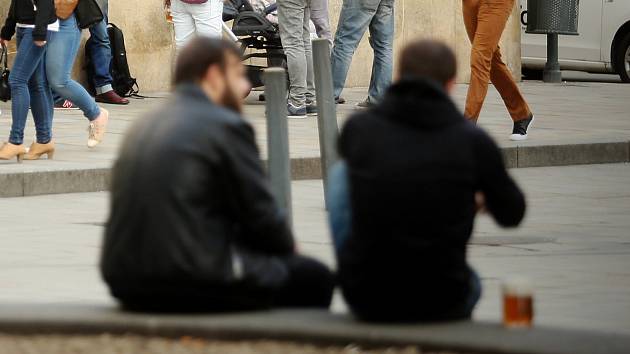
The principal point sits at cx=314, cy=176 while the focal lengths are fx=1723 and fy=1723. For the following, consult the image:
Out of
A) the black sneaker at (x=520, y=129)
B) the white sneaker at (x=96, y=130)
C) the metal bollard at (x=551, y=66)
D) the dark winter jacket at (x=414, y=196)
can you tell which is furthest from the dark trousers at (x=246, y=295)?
the metal bollard at (x=551, y=66)

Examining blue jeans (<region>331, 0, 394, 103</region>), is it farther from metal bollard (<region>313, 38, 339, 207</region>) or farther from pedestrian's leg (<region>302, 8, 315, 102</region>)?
metal bollard (<region>313, 38, 339, 207</region>)

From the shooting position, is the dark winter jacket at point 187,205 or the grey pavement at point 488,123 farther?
the grey pavement at point 488,123

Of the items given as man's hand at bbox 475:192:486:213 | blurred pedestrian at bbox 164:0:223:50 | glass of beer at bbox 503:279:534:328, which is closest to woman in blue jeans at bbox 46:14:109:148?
blurred pedestrian at bbox 164:0:223:50

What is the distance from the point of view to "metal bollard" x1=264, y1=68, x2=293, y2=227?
28.0 feet

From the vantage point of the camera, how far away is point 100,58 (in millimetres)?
16297

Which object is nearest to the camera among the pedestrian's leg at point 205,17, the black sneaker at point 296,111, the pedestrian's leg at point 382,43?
the pedestrian's leg at point 205,17

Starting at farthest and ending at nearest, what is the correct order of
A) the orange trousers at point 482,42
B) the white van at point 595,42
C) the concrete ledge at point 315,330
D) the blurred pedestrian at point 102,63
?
the white van at point 595,42, the blurred pedestrian at point 102,63, the orange trousers at point 482,42, the concrete ledge at point 315,330

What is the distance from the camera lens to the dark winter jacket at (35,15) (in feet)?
37.0

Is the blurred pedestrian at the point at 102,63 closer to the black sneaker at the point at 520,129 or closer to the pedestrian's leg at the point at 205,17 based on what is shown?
the pedestrian's leg at the point at 205,17

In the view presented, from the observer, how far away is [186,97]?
536cm

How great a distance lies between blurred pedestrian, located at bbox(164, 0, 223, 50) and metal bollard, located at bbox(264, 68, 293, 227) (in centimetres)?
513

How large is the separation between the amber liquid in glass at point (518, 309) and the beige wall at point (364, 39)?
11943 mm

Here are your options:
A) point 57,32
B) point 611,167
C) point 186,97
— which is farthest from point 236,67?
point 611,167

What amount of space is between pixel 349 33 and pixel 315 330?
31.7ft
